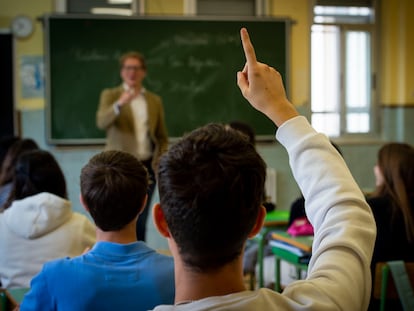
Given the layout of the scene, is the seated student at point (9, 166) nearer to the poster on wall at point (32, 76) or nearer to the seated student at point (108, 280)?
the seated student at point (108, 280)

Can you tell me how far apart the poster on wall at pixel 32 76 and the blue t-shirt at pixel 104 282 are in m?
4.03

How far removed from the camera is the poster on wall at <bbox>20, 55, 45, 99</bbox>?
5.47m

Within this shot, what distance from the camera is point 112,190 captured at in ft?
6.24

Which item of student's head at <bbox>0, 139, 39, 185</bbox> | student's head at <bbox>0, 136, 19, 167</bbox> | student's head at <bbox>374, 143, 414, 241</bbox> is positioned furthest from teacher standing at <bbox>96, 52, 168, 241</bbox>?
student's head at <bbox>374, 143, 414, 241</bbox>

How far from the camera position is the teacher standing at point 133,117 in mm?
4449

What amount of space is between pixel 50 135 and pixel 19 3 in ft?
3.84

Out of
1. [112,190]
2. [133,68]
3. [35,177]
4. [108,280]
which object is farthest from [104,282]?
[133,68]

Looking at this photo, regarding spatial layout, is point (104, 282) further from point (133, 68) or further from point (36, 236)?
point (133, 68)

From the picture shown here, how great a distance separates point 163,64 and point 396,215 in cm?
338

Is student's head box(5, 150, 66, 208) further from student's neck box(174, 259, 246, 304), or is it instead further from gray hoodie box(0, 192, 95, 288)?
student's neck box(174, 259, 246, 304)

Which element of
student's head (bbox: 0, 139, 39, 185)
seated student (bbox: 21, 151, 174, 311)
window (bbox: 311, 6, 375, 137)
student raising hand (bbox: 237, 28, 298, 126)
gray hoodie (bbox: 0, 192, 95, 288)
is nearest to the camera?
student raising hand (bbox: 237, 28, 298, 126)

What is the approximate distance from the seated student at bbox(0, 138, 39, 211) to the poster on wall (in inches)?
74.0

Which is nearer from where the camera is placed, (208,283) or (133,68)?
(208,283)

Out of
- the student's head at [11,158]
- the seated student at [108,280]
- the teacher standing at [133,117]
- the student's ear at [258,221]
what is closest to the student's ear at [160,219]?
the student's ear at [258,221]
